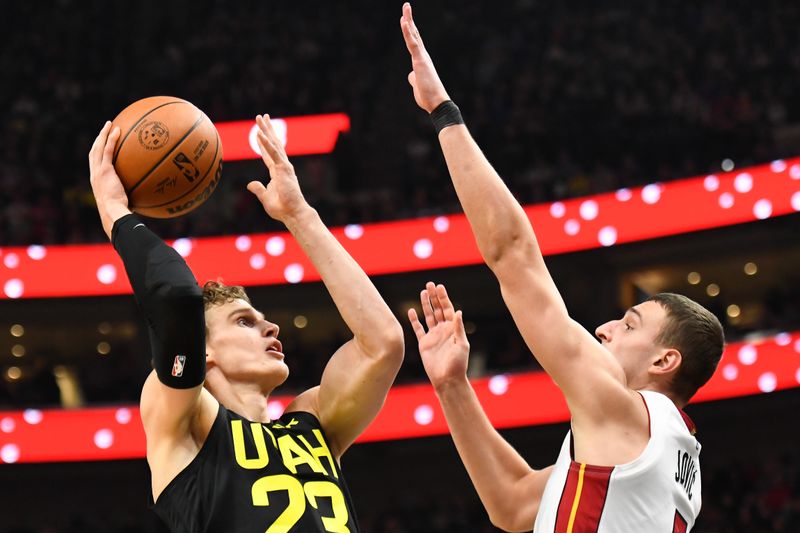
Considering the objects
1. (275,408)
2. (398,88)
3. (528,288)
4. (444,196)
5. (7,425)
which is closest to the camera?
(528,288)

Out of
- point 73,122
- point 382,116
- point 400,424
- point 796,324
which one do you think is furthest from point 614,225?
point 73,122

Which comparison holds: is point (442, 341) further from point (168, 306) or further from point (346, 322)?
point (168, 306)

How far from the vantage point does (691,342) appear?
9.35 ft

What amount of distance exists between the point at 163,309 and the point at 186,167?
72 cm

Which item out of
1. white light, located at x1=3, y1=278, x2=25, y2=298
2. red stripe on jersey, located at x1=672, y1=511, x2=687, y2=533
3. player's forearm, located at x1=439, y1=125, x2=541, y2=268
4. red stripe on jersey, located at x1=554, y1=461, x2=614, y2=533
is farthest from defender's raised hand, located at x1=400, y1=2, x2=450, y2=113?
white light, located at x1=3, y1=278, x2=25, y2=298

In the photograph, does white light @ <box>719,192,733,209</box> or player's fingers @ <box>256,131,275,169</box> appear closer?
player's fingers @ <box>256,131,275,169</box>

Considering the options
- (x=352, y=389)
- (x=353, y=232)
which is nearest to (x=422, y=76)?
(x=352, y=389)

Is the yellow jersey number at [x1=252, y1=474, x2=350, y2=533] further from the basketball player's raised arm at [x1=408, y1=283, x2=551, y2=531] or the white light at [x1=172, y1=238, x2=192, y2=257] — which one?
the white light at [x1=172, y1=238, x2=192, y2=257]

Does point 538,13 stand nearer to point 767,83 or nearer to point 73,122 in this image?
point 767,83

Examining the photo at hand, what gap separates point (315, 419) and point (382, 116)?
13294 millimetres

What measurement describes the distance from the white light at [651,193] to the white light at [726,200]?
728mm

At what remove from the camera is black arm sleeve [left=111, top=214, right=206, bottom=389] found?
248 cm

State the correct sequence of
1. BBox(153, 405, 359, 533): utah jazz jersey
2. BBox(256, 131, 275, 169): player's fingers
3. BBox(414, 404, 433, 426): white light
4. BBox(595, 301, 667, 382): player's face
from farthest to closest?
BBox(414, 404, 433, 426): white light, BBox(256, 131, 275, 169): player's fingers, BBox(595, 301, 667, 382): player's face, BBox(153, 405, 359, 533): utah jazz jersey

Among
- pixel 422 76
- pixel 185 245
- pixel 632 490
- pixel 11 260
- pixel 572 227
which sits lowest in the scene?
pixel 632 490
